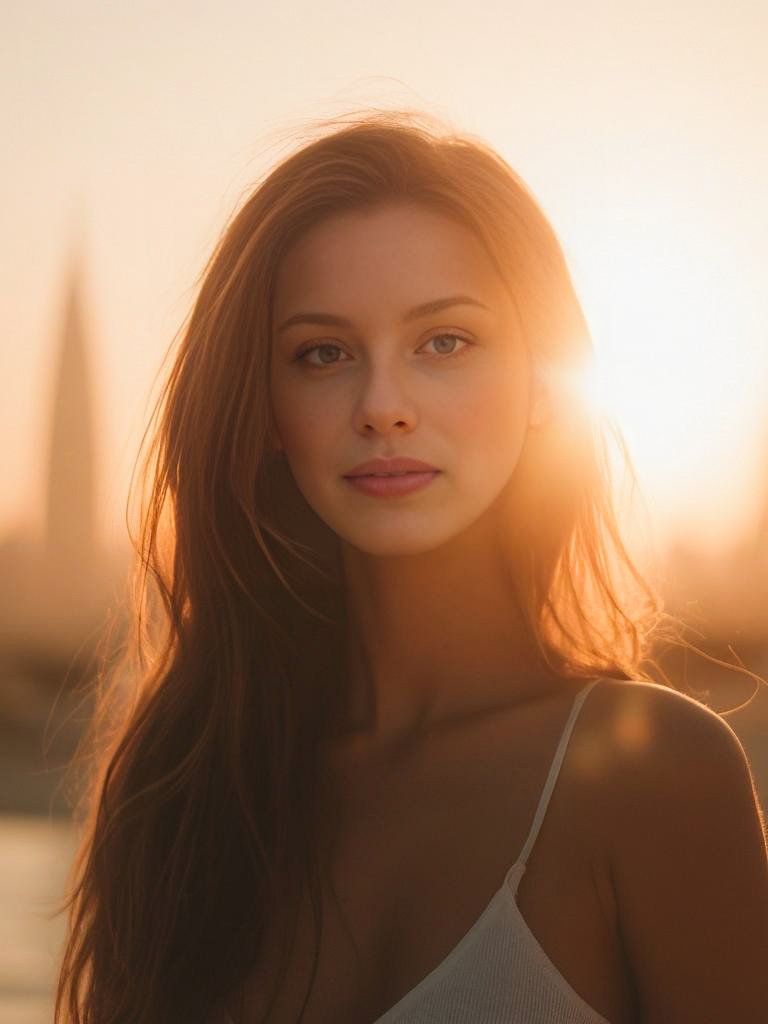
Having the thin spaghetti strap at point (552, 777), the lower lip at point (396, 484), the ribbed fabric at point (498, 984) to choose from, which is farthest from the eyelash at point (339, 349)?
the ribbed fabric at point (498, 984)

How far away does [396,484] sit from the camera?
2.50 m

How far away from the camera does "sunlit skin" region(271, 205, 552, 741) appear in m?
2.51

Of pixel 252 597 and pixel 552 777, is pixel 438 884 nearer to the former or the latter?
pixel 552 777

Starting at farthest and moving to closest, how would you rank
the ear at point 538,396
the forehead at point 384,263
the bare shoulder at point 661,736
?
the ear at point 538,396 → the forehead at point 384,263 → the bare shoulder at point 661,736

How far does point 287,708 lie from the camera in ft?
9.51

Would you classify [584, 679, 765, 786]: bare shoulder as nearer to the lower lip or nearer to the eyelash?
the lower lip

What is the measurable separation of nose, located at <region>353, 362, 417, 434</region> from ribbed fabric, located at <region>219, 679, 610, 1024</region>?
0.80 m

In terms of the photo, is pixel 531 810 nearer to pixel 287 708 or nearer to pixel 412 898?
pixel 412 898

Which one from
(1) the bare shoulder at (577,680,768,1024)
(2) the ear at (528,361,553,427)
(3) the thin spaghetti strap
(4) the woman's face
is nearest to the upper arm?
(1) the bare shoulder at (577,680,768,1024)

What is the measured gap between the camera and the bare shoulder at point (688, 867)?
210cm

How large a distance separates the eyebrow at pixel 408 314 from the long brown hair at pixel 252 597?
121 mm

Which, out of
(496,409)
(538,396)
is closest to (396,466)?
(496,409)

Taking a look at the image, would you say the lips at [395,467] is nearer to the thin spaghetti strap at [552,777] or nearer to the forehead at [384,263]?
the forehead at [384,263]

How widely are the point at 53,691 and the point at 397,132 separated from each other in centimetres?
2603
